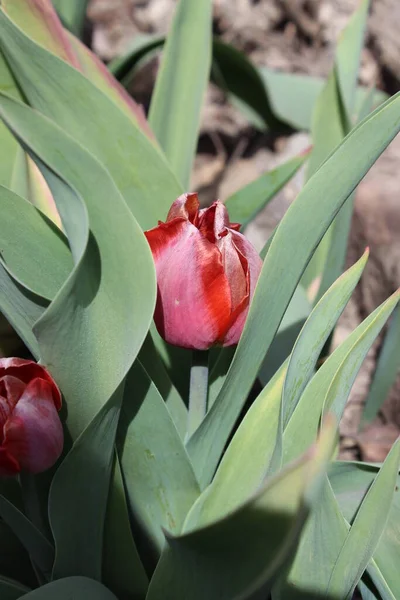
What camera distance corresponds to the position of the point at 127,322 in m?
0.49

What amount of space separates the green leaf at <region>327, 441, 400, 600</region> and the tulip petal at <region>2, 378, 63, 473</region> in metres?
0.24

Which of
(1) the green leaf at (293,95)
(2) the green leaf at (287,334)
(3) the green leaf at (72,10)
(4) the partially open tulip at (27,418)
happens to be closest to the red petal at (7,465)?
(4) the partially open tulip at (27,418)

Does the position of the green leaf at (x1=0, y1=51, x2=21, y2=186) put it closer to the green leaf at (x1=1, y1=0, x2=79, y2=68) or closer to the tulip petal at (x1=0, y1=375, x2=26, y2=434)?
the green leaf at (x1=1, y1=0, x2=79, y2=68)

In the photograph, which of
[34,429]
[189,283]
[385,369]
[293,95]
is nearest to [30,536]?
[34,429]

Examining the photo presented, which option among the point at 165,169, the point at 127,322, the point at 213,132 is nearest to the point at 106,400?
the point at 127,322

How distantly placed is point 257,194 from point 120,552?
1.62 ft

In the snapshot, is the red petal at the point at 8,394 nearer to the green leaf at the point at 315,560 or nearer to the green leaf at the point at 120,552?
the green leaf at the point at 120,552

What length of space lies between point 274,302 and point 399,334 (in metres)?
0.49

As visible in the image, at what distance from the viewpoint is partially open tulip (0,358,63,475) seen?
46cm

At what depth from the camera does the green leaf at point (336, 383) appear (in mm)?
540

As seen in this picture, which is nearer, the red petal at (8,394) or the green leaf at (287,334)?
the red petal at (8,394)

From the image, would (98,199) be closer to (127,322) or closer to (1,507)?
(127,322)

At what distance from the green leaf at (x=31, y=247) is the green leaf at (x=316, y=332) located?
21 cm

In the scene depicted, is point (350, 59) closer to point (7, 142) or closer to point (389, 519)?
point (7, 142)
